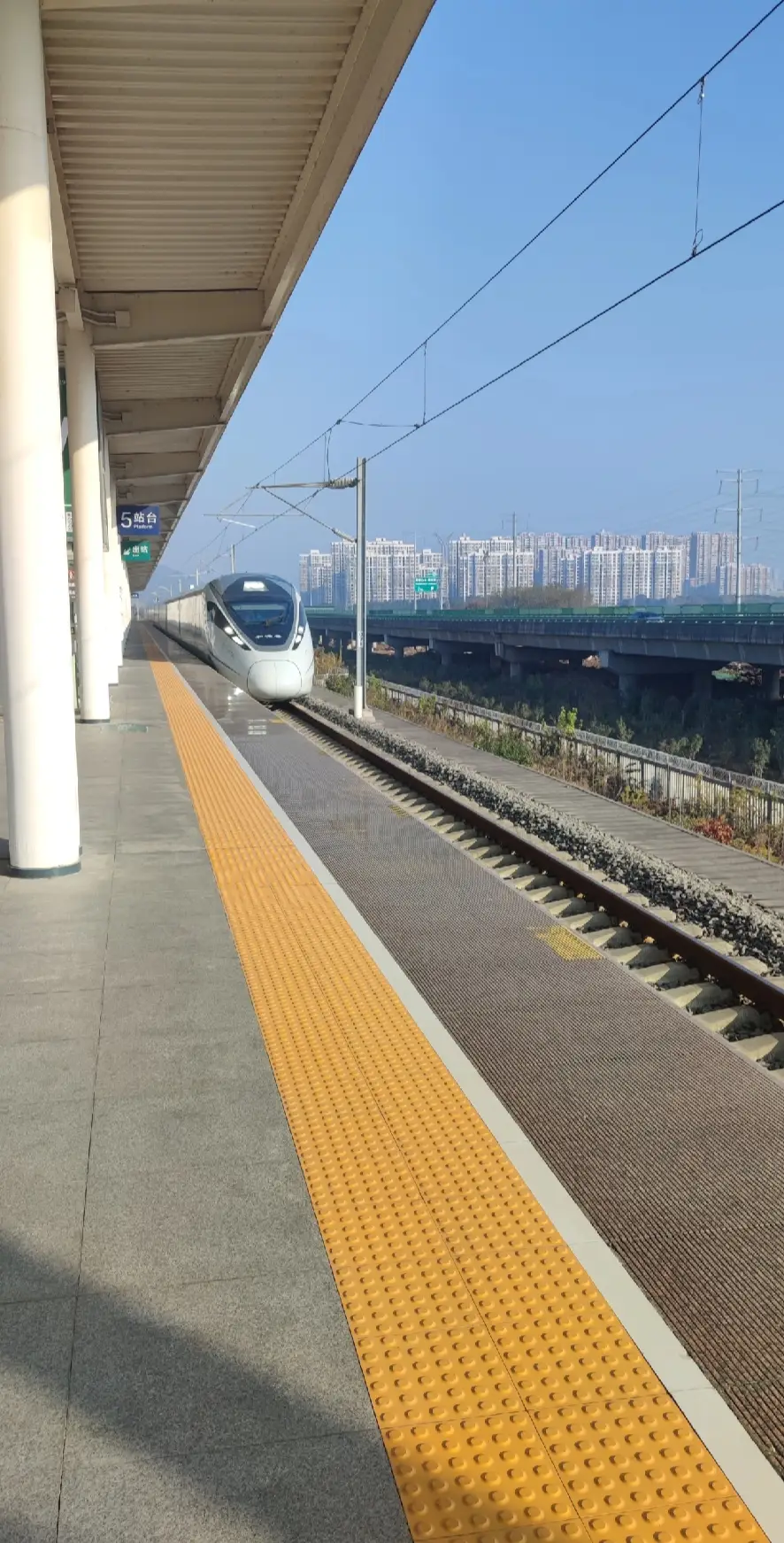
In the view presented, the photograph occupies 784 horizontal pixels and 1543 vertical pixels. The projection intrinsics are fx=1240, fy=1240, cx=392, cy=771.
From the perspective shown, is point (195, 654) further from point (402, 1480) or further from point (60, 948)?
point (402, 1480)

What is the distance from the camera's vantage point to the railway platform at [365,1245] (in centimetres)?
261

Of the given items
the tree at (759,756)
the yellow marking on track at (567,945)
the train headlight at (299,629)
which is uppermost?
the train headlight at (299,629)

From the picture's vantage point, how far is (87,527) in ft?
62.5

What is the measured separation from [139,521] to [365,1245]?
34.4 meters

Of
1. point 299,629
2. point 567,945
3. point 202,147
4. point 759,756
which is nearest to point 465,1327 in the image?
point 567,945

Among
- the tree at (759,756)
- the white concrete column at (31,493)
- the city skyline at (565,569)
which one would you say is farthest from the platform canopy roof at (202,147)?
the city skyline at (565,569)

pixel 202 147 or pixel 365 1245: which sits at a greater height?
pixel 202 147

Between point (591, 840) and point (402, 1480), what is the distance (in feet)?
28.1

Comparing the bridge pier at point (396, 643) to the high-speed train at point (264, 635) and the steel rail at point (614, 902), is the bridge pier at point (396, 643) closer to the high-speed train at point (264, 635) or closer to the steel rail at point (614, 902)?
the high-speed train at point (264, 635)

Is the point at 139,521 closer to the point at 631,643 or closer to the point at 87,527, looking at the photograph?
the point at 631,643

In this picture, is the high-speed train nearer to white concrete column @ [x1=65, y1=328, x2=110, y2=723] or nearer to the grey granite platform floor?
white concrete column @ [x1=65, y1=328, x2=110, y2=723]

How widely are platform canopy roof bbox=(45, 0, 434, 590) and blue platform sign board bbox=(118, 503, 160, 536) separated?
15.3 metres

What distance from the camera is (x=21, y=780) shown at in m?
8.20

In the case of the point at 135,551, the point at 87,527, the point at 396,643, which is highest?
the point at 135,551
